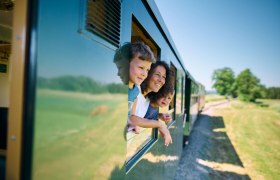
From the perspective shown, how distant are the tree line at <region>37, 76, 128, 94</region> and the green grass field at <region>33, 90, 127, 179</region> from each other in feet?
0.08

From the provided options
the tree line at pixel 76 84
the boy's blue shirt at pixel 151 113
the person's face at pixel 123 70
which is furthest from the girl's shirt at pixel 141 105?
the tree line at pixel 76 84

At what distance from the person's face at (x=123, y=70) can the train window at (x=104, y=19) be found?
0.14 meters

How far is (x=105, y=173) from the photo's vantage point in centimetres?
135

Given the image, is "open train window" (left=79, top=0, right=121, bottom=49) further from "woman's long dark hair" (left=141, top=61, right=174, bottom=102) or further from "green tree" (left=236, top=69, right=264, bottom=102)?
"green tree" (left=236, top=69, right=264, bottom=102)

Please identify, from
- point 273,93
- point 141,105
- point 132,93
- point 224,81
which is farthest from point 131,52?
point 224,81

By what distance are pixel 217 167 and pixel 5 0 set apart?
733 cm

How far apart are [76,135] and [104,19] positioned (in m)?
0.69

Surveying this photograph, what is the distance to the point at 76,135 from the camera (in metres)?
1.04

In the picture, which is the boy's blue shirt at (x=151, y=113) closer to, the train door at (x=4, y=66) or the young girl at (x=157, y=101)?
the young girl at (x=157, y=101)

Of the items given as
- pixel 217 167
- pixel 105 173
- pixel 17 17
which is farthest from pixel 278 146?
pixel 17 17

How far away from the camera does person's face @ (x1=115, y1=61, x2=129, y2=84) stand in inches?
60.8

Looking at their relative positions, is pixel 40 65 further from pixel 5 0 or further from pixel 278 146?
pixel 278 146

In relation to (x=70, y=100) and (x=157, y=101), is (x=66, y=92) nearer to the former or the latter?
(x=70, y=100)

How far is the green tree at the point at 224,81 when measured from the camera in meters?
84.4
